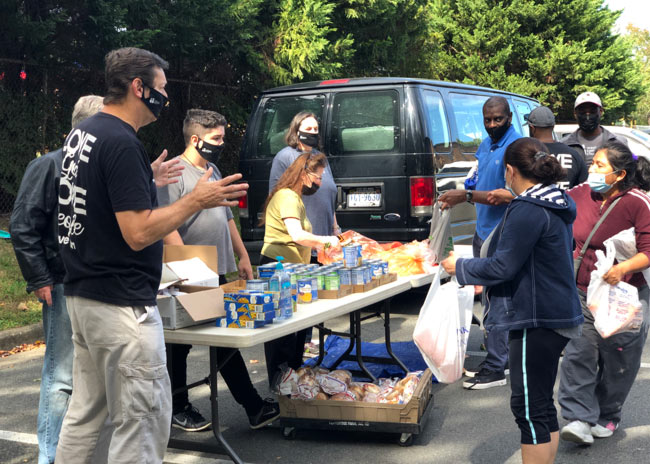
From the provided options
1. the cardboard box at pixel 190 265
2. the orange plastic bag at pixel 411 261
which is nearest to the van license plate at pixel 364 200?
the orange plastic bag at pixel 411 261

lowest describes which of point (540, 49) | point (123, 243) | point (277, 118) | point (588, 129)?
point (123, 243)

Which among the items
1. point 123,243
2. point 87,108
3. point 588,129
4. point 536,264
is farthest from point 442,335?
point 588,129

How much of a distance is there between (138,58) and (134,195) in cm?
58

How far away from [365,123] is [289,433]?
4060mm

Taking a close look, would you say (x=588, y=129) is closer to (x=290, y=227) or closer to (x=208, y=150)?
(x=290, y=227)

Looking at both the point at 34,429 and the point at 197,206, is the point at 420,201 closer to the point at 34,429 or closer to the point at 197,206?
the point at 34,429

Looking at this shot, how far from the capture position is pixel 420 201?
7.48 meters

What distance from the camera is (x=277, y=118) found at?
8.41 metres

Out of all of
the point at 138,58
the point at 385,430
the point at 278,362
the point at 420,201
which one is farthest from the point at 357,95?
the point at 138,58

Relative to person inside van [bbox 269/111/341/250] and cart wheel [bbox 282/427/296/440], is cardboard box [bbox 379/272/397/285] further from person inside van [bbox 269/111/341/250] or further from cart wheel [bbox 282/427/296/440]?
cart wheel [bbox 282/427/296/440]

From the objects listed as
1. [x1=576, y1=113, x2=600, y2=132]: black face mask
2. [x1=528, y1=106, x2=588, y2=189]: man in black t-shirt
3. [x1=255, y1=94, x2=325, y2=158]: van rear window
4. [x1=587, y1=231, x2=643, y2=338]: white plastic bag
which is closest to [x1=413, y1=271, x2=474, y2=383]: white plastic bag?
[x1=587, y1=231, x2=643, y2=338]: white plastic bag

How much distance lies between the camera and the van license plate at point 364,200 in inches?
303

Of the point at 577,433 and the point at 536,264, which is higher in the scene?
the point at 536,264

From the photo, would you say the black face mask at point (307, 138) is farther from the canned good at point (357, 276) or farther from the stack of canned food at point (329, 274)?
the canned good at point (357, 276)
